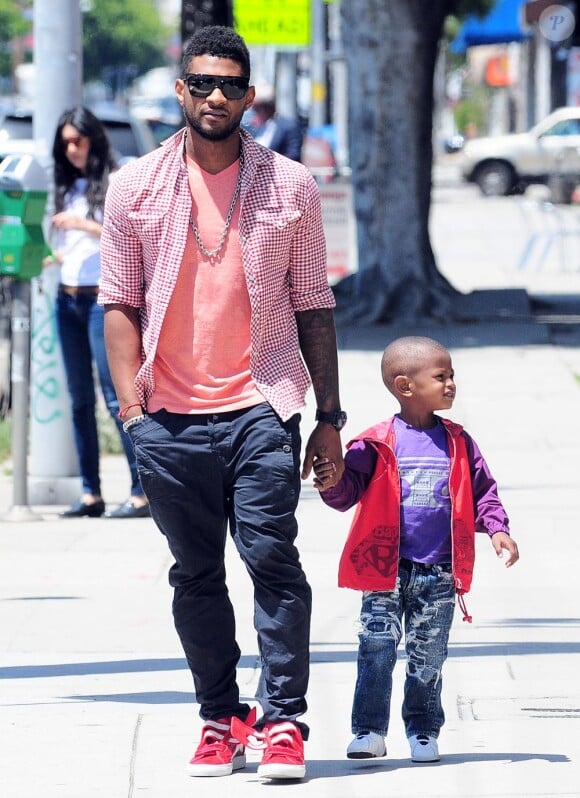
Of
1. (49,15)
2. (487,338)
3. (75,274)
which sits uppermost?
(49,15)

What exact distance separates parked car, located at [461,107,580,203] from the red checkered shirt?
27863mm

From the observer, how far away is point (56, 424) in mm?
8305

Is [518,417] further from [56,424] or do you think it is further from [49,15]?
[49,15]

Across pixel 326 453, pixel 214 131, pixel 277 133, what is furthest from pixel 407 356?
pixel 277 133

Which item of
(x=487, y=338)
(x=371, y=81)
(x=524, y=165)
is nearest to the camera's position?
(x=487, y=338)

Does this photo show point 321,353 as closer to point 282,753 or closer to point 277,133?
point 282,753

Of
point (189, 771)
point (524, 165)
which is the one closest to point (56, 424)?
point (189, 771)

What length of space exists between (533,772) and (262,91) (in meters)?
11.9

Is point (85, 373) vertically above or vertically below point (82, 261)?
below

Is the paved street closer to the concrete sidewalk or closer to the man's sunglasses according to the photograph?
the concrete sidewalk

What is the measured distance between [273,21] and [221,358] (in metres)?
15.9

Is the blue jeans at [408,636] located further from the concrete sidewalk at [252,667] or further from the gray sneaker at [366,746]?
the concrete sidewalk at [252,667]

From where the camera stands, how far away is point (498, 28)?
3534 cm

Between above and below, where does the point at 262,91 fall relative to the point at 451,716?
above
